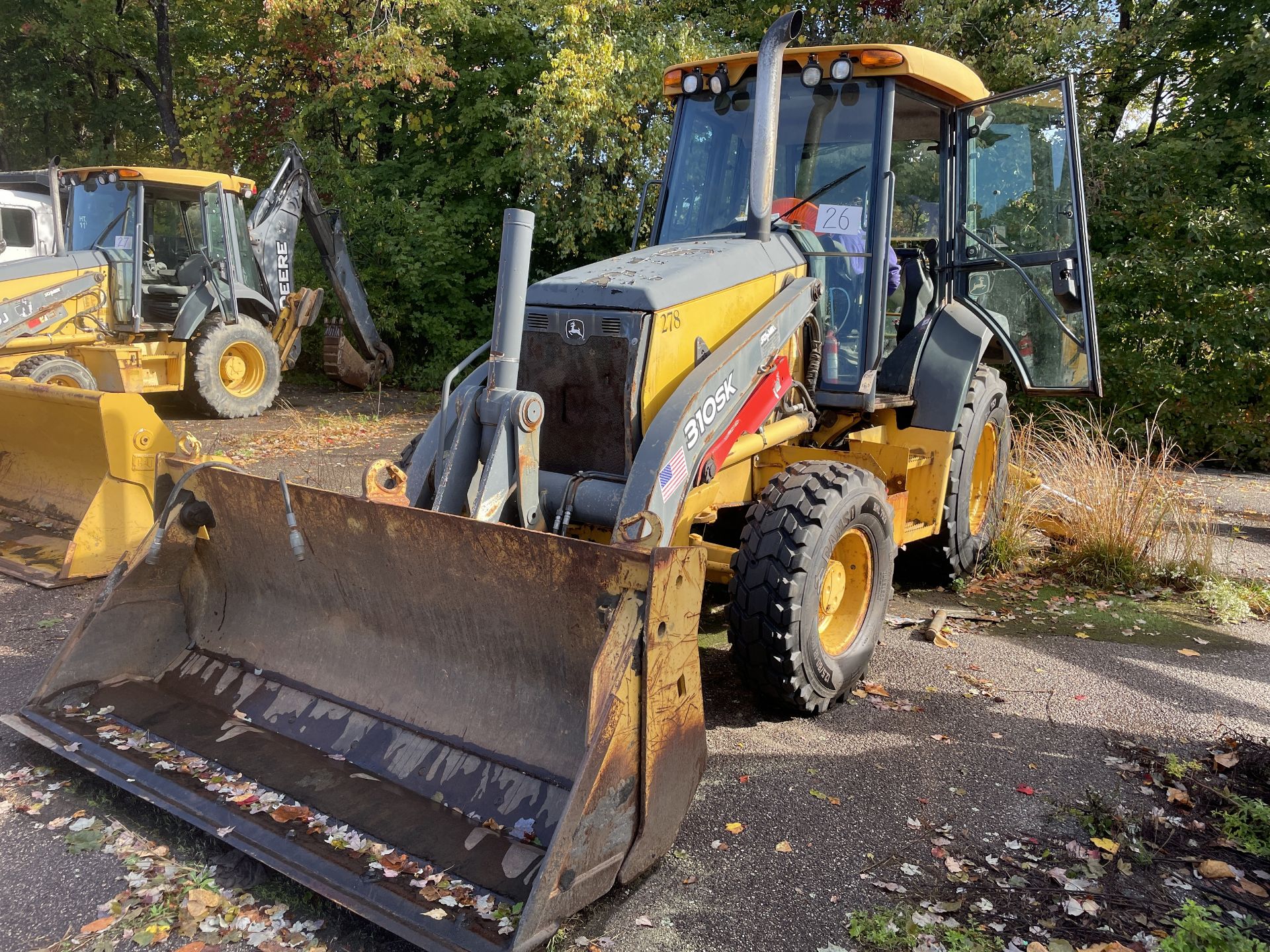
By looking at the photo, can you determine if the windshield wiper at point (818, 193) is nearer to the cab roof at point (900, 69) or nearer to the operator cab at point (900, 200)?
the operator cab at point (900, 200)

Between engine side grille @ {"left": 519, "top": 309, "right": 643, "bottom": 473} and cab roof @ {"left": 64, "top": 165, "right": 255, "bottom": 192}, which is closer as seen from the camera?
engine side grille @ {"left": 519, "top": 309, "right": 643, "bottom": 473}

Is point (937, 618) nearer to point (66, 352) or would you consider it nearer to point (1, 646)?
point (1, 646)

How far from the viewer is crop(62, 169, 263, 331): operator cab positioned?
1120 centimetres

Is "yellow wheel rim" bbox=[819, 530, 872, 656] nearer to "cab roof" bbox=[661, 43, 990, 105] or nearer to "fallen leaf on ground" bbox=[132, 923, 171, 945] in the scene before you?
"cab roof" bbox=[661, 43, 990, 105]

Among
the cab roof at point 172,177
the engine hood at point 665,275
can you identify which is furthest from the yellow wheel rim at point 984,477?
the cab roof at point 172,177

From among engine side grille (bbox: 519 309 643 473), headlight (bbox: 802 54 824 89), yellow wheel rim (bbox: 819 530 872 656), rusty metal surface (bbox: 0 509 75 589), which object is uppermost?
headlight (bbox: 802 54 824 89)

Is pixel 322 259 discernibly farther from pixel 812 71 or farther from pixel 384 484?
A: pixel 384 484

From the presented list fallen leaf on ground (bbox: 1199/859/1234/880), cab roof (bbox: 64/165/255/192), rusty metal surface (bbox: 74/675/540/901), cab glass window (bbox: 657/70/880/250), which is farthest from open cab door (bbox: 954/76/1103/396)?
cab roof (bbox: 64/165/255/192)

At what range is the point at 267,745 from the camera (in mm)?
3547

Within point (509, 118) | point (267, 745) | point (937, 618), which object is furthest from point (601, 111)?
point (267, 745)

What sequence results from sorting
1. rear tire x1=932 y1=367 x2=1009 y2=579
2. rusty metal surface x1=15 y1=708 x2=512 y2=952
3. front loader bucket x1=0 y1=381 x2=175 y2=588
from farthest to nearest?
rear tire x1=932 y1=367 x2=1009 y2=579 → front loader bucket x1=0 y1=381 x2=175 y2=588 → rusty metal surface x1=15 y1=708 x2=512 y2=952

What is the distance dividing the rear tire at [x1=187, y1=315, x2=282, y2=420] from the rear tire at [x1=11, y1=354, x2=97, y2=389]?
140cm

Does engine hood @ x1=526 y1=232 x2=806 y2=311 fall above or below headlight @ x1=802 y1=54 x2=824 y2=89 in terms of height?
below

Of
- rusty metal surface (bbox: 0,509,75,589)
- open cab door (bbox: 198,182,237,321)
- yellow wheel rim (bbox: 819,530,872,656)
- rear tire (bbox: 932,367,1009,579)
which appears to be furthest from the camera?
open cab door (bbox: 198,182,237,321)
